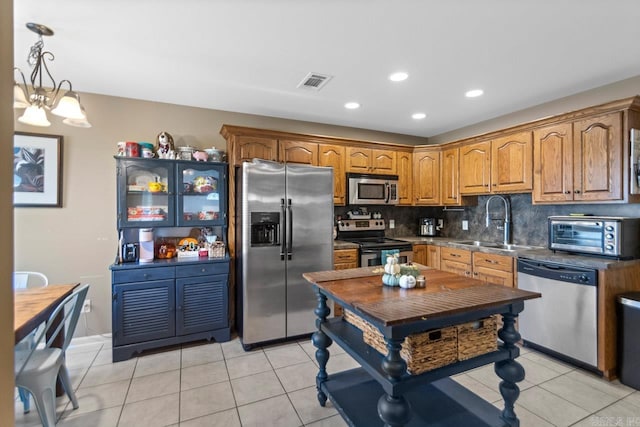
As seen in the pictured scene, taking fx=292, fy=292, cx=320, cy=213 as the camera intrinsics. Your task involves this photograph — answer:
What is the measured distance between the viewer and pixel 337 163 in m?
3.91

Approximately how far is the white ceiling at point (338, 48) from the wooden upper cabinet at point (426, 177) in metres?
1.10

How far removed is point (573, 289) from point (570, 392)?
0.81m

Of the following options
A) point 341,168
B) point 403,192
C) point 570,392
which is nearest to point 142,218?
point 341,168

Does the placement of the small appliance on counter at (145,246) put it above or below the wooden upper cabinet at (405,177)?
below

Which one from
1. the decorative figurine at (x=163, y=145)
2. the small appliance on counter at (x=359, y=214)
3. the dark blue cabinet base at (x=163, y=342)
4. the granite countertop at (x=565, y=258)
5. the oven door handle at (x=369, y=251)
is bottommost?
the dark blue cabinet base at (x=163, y=342)

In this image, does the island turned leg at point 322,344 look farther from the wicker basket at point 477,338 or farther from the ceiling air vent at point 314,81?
the ceiling air vent at point 314,81

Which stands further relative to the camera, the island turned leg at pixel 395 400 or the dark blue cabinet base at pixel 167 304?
the dark blue cabinet base at pixel 167 304

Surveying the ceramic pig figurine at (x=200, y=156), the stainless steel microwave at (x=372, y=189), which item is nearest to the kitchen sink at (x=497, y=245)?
the stainless steel microwave at (x=372, y=189)

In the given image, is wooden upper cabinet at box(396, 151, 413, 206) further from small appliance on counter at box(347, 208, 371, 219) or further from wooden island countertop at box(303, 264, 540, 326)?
wooden island countertop at box(303, 264, 540, 326)

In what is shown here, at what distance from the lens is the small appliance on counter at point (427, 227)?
4.58 meters

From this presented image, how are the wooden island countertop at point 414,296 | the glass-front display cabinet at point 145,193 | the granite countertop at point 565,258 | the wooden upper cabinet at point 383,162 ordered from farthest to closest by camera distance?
the wooden upper cabinet at point 383,162 < the glass-front display cabinet at point 145,193 < the granite countertop at point 565,258 < the wooden island countertop at point 414,296

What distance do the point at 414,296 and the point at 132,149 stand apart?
117 inches

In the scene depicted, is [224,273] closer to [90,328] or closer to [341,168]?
[90,328]

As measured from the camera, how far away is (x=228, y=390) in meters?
2.28
